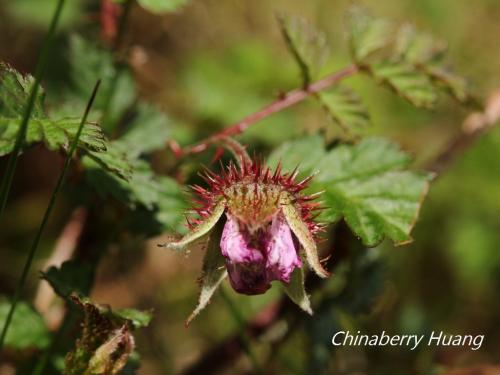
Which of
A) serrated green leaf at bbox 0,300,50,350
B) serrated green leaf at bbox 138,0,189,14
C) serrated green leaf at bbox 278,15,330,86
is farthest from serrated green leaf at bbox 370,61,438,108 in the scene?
serrated green leaf at bbox 0,300,50,350

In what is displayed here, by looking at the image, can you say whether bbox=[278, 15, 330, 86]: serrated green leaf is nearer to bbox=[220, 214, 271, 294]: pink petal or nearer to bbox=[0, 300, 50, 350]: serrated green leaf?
bbox=[220, 214, 271, 294]: pink petal

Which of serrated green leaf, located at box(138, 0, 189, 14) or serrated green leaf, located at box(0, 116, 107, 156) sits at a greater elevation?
serrated green leaf, located at box(138, 0, 189, 14)

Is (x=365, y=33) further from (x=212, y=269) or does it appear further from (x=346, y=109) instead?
(x=212, y=269)

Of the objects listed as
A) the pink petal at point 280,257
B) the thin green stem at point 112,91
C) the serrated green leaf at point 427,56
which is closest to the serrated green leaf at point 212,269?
the pink petal at point 280,257

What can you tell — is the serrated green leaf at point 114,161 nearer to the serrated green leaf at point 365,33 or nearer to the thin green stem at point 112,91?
the thin green stem at point 112,91

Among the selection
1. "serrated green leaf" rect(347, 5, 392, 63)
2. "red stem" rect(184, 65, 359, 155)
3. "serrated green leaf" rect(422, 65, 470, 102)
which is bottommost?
"serrated green leaf" rect(422, 65, 470, 102)

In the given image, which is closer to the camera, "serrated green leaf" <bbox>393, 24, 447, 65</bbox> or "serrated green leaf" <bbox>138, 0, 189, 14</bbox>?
"serrated green leaf" <bbox>138, 0, 189, 14</bbox>

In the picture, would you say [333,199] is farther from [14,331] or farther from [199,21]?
[199,21]

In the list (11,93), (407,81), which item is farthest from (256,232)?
(407,81)
